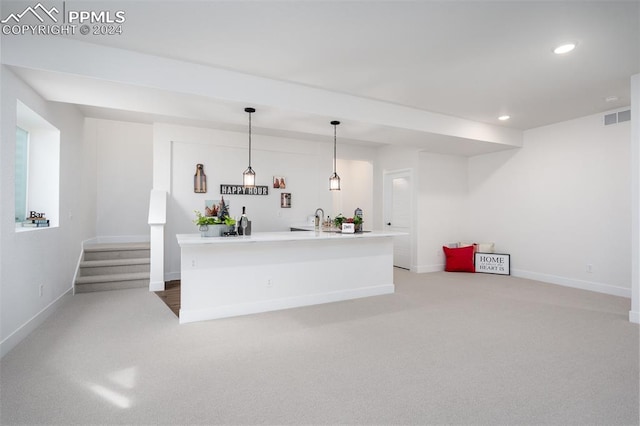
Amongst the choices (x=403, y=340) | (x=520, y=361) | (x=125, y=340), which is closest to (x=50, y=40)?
(x=125, y=340)

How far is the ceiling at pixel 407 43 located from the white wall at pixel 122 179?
329 cm

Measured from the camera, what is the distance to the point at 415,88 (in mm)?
4238

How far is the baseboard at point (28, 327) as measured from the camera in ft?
9.57

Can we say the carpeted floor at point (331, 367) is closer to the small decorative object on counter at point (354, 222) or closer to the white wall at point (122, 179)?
the small decorative object on counter at point (354, 222)

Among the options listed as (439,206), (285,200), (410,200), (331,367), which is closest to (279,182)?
(285,200)

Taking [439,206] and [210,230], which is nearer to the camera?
[210,230]

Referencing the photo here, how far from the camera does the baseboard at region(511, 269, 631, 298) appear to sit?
5035 millimetres

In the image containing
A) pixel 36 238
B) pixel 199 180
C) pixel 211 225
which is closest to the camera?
pixel 36 238

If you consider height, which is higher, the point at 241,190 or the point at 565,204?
the point at 241,190

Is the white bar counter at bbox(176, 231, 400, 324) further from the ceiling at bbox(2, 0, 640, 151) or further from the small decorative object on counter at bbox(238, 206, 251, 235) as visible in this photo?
the ceiling at bbox(2, 0, 640, 151)

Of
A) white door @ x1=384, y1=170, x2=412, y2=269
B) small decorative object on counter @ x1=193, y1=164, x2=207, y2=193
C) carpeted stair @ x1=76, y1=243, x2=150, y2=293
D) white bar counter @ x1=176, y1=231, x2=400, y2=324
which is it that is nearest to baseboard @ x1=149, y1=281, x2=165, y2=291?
carpeted stair @ x1=76, y1=243, x2=150, y2=293

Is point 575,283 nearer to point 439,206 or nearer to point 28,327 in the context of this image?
point 439,206

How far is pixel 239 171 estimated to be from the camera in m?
6.54

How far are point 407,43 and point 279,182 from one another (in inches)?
164
